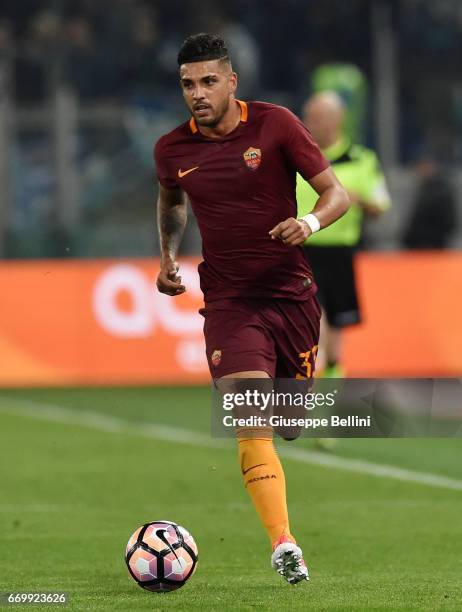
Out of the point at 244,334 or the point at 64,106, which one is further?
the point at 64,106

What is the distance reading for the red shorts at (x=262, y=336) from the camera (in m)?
6.40

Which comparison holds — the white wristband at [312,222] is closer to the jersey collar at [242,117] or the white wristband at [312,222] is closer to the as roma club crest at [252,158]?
the as roma club crest at [252,158]

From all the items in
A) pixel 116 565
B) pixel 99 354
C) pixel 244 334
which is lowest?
pixel 99 354

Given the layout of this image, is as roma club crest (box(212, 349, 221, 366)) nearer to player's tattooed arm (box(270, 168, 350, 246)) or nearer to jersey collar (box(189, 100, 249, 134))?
player's tattooed arm (box(270, 168, 350, 246))

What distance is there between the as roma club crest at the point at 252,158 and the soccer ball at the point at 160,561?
153 centimetres

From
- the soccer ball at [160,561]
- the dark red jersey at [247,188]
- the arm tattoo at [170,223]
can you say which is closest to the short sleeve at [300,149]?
the dark red jersey at [247,188]

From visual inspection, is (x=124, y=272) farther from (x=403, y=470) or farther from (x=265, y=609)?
(x=265, y=609)

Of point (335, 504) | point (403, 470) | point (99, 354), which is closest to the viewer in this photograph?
point (335, 504)

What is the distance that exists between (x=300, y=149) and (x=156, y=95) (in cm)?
1289

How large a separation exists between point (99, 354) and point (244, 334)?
979 cm

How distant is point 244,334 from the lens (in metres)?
6.45

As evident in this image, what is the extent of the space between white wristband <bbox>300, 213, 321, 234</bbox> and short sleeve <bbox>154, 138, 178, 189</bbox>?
76cm

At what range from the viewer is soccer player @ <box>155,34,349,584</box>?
6340mm

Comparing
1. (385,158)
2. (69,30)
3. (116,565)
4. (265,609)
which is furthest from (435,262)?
(265,609)
